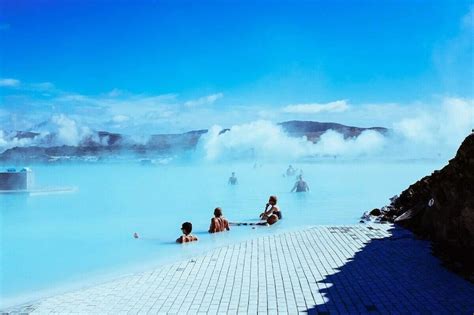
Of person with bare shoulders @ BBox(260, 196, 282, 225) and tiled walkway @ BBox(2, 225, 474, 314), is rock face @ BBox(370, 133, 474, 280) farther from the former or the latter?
person with bare shoulders @ BBox(260, 196, 282, 225)

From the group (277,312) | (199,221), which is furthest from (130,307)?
(199,221)

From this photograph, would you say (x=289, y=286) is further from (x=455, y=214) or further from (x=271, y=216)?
(x=271, y=216)

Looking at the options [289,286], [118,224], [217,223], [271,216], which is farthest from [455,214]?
[118,224]

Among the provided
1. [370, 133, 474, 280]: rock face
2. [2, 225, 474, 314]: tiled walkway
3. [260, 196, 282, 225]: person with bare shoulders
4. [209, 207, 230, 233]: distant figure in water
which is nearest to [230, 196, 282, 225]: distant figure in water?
[260, 196, 282, 225]: person with bare shoulders

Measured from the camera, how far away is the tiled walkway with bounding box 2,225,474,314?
530 cm

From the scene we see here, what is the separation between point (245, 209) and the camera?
19.6 metres

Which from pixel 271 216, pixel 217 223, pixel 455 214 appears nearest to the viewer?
pixel 455 214

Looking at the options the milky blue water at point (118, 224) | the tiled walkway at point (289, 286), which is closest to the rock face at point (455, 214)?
the tiled walkway at point (289, 286)

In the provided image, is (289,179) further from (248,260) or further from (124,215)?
(248,260)

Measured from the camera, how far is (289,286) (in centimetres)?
610

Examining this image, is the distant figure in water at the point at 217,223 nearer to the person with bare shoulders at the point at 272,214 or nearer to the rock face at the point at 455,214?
the person with bare shoulders at the point at 272,214

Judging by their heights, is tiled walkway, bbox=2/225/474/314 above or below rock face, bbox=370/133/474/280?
below

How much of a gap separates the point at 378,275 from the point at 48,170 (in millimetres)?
45460

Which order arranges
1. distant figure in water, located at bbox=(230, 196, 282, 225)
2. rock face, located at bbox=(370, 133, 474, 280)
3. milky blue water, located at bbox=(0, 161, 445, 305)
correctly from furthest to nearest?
distant figure in water, located at bbox=(230, 196, 282, 225)
milky blue water, located at bbox=(0, 161, 445, 305)
rock face, located at bbox=(370, 133, 474, 280)
